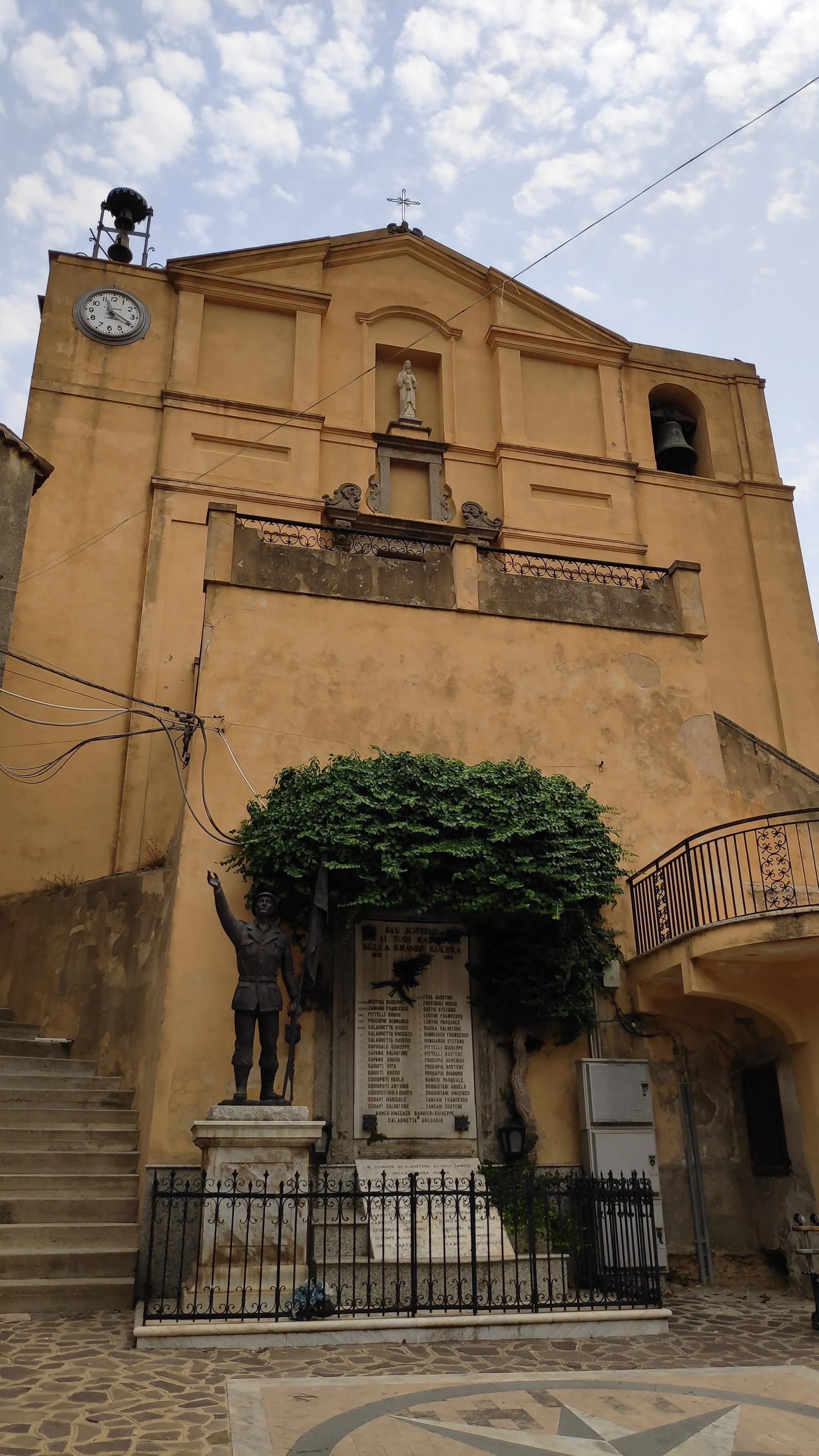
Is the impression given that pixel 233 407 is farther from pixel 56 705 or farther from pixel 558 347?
pixel 558 347

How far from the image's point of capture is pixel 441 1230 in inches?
352

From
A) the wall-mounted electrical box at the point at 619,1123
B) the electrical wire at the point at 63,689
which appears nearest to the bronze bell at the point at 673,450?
the electrical wire at the point at 63,689

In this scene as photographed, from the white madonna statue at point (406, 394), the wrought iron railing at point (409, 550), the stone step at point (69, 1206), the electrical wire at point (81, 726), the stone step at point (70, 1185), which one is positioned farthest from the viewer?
the white madonna statue at point (406, 394)

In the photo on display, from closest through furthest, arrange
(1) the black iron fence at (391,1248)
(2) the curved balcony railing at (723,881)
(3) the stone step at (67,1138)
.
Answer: (1) the black iron fence at (391,1248) → (3) the stone step at (67,1138) → (2) the curved balcony railing at (723,881)

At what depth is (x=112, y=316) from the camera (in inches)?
679

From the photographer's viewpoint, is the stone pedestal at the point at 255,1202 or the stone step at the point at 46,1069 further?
the stone step at the point at 46,1069

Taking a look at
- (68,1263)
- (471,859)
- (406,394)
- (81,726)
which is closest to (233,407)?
(406,394)

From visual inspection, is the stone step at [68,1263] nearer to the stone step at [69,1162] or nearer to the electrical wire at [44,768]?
the stone step at [69,1162]

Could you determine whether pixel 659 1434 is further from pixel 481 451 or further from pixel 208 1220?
pixel 481 451

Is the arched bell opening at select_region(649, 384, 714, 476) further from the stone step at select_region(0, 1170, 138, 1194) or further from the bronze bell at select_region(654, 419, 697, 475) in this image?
the stone step at select_region(0, 1170, 138, 1194)

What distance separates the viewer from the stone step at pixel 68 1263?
834 centimetres

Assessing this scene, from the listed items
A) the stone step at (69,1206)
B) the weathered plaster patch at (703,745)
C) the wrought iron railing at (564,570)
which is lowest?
the stone step at (69,1206)

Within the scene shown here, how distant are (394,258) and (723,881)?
13.6 metres

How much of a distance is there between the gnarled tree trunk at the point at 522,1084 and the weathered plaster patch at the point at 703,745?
3.89m
